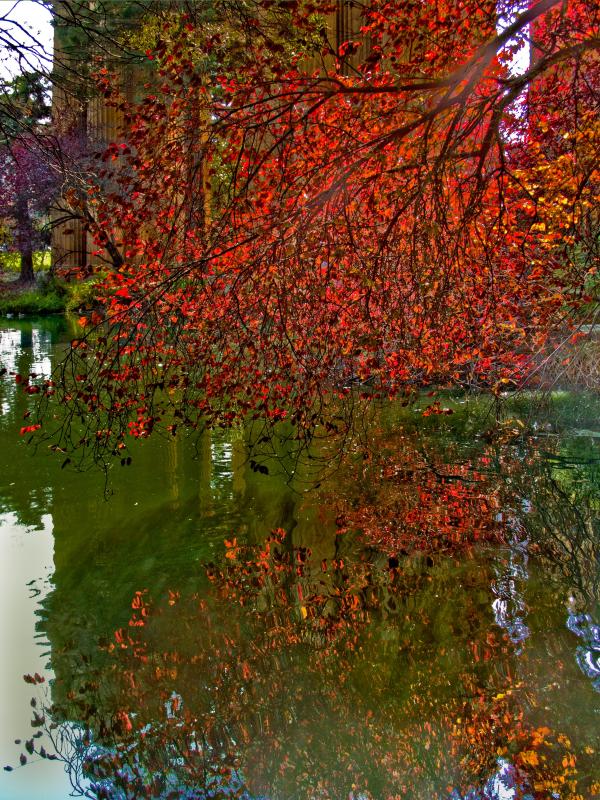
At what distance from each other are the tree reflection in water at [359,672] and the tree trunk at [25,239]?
2885cm

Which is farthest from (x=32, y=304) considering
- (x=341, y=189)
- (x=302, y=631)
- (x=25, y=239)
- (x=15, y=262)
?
(x=302, y=631)

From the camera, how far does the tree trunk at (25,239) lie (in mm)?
35500

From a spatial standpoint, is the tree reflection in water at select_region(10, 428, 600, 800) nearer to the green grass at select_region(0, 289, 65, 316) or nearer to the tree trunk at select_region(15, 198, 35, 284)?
the green grass at select_region(0, 289, 65, 316)

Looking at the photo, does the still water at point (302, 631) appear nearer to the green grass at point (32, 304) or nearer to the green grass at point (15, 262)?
the green grass at point (32, 304)

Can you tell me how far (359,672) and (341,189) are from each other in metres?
3.76

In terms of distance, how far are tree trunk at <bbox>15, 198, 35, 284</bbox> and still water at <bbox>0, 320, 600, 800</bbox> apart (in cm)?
2532

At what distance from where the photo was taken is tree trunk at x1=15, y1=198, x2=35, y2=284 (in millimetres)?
35500

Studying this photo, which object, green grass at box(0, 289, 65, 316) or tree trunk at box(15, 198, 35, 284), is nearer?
green grass at box(0, 289, 65, 316)

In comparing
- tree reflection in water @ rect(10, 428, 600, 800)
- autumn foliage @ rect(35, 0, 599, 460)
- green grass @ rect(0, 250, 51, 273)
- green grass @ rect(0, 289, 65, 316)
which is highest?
green grass @ rect(0, 250, 51, 273)

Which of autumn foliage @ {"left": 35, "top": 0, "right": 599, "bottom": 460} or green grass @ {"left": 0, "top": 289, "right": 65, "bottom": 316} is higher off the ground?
green grass @ {"left": 0, "top": 289, "right": 65, "bottom": 316}

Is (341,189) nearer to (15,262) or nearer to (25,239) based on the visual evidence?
(25,239)

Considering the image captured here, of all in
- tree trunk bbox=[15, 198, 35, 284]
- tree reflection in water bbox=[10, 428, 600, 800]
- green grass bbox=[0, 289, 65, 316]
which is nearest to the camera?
tree reflection in water bbox=[10, 428, 600, 800]

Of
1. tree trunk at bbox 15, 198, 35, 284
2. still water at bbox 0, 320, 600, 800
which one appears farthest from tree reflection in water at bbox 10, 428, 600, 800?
tree trunk at bbox 15, 198, 35, 284

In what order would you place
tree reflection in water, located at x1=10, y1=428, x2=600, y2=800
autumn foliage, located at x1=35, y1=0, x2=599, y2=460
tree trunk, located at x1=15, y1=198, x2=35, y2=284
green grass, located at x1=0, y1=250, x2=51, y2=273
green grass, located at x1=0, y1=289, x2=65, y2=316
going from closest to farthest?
tree reflection in water, located at x1=10, y1=428, x2=600, y2=800, autumn foliage, located at x1=35, y1=0, x2=599, y2=460, green grass, located at x1=0, y1=289, x2=65, y2=316, tree trunk, located at x1=15, y1=198, x2=35, y2=284, green grass, located at x1=0, y1=250, x2=51, y2=273
